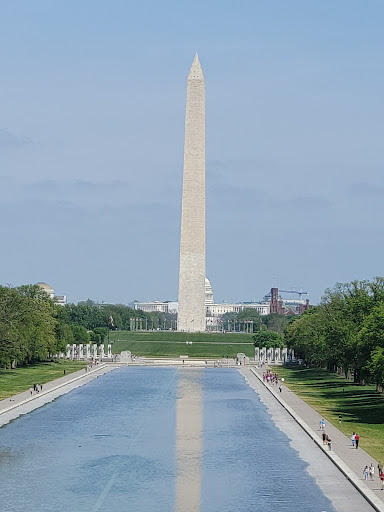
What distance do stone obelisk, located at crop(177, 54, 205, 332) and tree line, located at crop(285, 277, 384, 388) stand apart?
19285 millimetres

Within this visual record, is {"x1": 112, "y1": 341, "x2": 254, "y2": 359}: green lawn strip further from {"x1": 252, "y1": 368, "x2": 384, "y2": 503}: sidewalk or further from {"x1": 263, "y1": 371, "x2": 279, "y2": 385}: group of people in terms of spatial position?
{"x1": 252, "y1": 368, "x2": 384, "y2": 503}: sidewalk

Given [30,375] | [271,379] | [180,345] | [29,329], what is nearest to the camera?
[271,379]

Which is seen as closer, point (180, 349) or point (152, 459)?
point (152, 459)

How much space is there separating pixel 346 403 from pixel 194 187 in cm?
6406

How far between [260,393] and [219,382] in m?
9.68

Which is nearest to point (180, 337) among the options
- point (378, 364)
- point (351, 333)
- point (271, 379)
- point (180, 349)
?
point (180, 349)

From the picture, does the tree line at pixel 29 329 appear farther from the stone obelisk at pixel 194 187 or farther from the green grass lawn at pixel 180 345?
the stone obelisk at pixel 194 187

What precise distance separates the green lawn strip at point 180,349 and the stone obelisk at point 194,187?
805 cm

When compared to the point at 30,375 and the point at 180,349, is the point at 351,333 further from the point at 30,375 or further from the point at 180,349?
the point at 180,349


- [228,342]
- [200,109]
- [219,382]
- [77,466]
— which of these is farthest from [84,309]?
[77,466]

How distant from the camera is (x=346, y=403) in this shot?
5972 centimetres

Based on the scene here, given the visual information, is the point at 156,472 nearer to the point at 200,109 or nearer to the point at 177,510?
the point at 177,510

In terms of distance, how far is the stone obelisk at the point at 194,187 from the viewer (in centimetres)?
12012

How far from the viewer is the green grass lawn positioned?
116188mm
